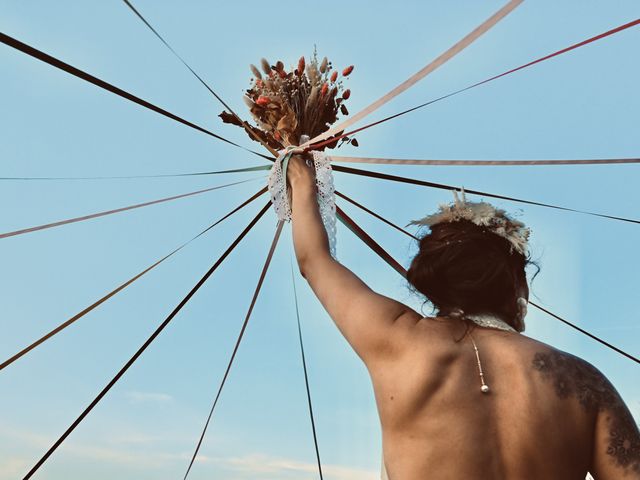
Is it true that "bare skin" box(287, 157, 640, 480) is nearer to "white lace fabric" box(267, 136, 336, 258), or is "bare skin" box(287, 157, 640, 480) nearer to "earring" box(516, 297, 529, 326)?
"earring" box(516, 297, 529, 326)

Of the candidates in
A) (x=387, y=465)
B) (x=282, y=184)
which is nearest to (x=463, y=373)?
(x=387, y=465)

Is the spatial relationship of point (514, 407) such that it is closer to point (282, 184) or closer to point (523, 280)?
point (523, 280)

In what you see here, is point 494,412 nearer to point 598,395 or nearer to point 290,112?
point 598,395

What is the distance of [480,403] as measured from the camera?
6.73 feet

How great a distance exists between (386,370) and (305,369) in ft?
8.43

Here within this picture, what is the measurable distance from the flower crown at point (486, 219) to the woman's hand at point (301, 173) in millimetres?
716

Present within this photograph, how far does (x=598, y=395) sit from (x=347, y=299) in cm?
89

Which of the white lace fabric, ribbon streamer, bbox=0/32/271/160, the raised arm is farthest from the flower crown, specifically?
ribbon streamer, bbox=0/32/271/160

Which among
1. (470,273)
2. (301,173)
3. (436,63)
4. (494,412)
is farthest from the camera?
(301,173)

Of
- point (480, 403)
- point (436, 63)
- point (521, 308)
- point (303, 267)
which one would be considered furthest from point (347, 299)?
point (436, 63)

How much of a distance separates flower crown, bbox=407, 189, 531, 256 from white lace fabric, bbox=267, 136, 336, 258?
0.65 m

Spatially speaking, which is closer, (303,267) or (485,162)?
(303,267)

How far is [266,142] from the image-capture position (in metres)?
3.72

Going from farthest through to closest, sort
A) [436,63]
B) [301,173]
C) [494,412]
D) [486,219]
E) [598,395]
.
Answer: [301,173] → [436,63] → [486,219] → [598,395] → [494,412]
